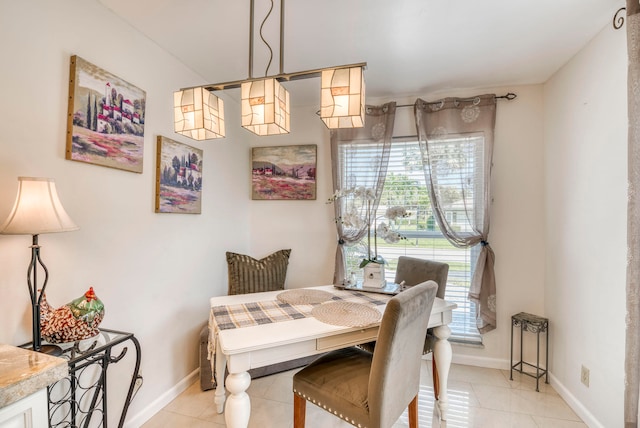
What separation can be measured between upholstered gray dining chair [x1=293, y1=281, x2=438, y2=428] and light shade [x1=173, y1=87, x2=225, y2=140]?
1.14 metres

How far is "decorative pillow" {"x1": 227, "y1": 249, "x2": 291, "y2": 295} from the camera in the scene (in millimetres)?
2553

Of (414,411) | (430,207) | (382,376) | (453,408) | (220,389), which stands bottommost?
(453,408)

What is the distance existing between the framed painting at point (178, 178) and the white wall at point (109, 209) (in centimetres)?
6

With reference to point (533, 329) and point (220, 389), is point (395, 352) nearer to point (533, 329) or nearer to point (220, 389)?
point (220, 389)

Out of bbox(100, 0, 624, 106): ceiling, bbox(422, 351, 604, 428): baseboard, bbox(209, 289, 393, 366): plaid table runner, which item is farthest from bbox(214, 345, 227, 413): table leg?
bbox(100, 0, 624, 106): ceiling

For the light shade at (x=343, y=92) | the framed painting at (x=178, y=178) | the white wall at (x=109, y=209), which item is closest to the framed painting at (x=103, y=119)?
the white wall at (x=109, y=209)

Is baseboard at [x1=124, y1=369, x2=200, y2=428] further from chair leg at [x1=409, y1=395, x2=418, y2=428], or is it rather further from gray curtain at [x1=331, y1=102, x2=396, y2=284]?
chair leg at [x1=409, y1=395, x2=418, y2=428]

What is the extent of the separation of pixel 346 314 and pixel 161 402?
145 centimetres

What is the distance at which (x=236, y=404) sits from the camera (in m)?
1.27

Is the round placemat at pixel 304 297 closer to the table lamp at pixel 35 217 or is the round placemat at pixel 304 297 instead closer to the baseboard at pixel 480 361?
the table lamp at pixel 35 217

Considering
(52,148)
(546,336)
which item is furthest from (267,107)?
(546,336)

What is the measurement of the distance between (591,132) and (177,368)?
10.6 ft

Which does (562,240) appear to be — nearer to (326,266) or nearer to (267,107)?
(326,266)

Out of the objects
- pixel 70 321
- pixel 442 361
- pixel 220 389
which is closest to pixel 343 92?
pixel 70 321
